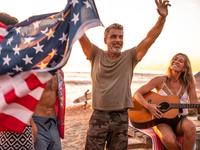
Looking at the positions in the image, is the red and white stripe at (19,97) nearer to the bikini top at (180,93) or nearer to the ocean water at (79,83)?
the bikini top at (180,93)

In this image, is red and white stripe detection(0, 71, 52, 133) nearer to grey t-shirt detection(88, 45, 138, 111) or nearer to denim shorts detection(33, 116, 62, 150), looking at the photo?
denim shorts detection(33, 116, 62, 150)

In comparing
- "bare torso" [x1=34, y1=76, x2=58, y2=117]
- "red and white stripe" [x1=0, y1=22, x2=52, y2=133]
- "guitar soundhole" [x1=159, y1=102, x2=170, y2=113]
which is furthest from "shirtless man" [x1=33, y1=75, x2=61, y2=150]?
"guitar soundhole" [x1=159, y1=102, x2=170, y2=113]

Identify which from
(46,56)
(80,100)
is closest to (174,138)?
(46,56)

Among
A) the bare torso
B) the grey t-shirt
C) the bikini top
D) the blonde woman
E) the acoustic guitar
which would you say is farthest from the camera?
the bikini top

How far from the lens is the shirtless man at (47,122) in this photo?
9.85 feet

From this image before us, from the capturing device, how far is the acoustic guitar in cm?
429

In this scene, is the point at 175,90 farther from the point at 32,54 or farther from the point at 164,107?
the point at 32,54

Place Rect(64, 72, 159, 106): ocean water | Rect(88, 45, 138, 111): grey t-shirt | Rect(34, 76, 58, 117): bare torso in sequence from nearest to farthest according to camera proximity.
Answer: Rect(34, 76, 58, 117): bare torso < Rect(88, 45, 138, 111): grey t-shirt < Rect(64, 72, 159, 106): ocean water

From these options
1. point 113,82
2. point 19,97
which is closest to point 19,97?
point 19,97

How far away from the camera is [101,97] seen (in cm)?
355

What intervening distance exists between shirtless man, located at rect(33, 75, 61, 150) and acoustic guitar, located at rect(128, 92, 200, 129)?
149 cm

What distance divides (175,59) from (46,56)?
7.19 ft

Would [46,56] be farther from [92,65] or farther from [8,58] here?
[92,65]

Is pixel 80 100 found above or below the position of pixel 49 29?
below
